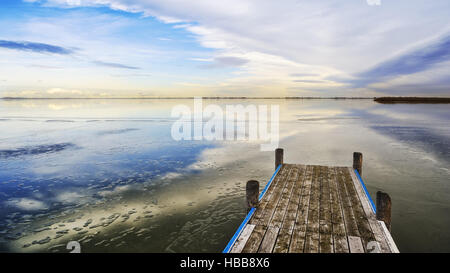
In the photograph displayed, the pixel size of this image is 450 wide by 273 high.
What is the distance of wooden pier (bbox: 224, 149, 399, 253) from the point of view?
5289 mm

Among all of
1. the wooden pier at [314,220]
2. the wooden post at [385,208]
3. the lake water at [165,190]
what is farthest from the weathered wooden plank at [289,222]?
the wooden post at [385,208]

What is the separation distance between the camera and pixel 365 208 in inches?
278

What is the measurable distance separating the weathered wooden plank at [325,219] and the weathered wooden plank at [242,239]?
62.7 inches

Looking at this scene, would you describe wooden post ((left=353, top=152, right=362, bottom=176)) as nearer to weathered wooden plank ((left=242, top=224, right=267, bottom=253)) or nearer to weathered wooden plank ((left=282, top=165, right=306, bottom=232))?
weathered wooden plank ((left=282, top=165, right=306, bottom=232))

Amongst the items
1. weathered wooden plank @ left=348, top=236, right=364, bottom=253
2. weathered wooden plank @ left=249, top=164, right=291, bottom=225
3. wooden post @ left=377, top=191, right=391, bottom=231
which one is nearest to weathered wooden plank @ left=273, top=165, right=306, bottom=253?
weathered wooden plank @ left=249, top=164, right=291, bottom=225

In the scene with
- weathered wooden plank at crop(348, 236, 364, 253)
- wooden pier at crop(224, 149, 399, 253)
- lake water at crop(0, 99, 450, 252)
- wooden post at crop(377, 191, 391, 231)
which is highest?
wooden post at crop(377, 191, 391, 231)

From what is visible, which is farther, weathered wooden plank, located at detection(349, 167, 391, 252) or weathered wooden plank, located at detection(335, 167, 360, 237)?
weathered wooden plank, located at detection(335, 167, 360, 237)

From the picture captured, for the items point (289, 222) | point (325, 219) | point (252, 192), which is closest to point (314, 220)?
point (325, 219)

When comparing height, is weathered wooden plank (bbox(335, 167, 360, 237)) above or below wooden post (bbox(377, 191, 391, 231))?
below

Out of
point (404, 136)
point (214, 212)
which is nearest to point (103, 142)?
point (214, 212)

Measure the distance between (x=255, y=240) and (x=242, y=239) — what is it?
294mm

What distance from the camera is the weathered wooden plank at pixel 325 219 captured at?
17.4 feet
